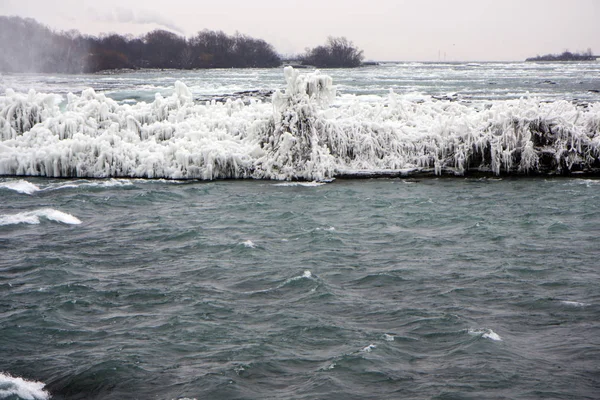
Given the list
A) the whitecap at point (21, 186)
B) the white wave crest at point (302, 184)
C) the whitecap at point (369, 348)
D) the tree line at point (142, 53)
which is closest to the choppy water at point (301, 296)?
the whitecap at point (369, 348)

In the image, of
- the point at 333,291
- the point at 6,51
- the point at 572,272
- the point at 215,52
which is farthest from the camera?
the point at 215,52

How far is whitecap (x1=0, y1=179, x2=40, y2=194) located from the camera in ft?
56.2

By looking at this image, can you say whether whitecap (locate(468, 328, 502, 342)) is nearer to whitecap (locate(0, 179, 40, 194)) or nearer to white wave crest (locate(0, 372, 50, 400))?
white wave crest (locate(0, 372, 50, 400))

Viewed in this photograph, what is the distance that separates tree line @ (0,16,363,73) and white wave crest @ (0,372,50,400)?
76853 mm

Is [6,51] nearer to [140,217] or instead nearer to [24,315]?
[140,217]

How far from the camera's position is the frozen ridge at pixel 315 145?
19.2 meters

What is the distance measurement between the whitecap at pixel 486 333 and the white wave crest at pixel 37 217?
30.3 ft

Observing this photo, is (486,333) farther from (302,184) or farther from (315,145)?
(315,145)

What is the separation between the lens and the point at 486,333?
866 centimetres

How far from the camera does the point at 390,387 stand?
746 cm

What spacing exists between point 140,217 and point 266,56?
132 meters

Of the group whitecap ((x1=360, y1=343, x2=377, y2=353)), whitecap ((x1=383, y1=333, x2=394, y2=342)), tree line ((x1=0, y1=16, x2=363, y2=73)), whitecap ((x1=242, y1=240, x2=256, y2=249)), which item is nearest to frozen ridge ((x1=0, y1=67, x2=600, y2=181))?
whitecap ((x1=242, y1=240, x2=256, y2=249))

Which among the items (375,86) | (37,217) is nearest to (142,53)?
(375,86)

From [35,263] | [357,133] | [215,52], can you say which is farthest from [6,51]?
[35,263]
